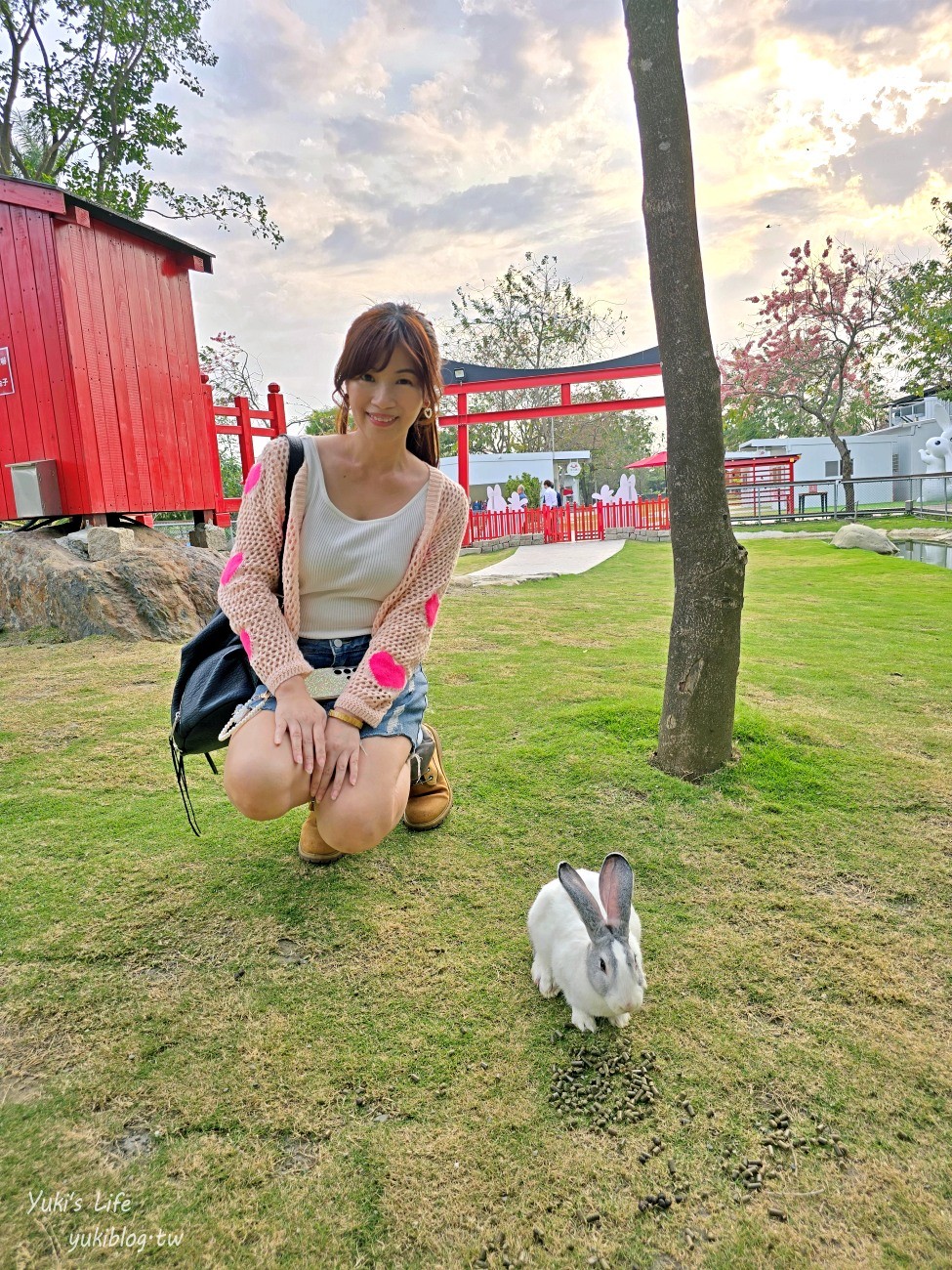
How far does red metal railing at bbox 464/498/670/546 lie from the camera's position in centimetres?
1619

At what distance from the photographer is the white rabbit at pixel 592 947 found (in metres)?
1.47

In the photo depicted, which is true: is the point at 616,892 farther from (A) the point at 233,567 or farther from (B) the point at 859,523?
(B) the point at 859,523

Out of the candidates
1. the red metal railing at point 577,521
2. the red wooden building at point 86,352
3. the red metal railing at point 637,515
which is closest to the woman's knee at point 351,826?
the red wooden building at point 86,352

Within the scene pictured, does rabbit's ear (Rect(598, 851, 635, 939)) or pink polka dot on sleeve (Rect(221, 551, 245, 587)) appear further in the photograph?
pink polka dot on sleeve (Rect(221, 551, 245, 587))

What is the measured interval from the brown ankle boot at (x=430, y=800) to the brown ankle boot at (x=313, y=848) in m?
0.28

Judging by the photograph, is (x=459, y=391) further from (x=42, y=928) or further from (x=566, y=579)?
(x=42, y=928)

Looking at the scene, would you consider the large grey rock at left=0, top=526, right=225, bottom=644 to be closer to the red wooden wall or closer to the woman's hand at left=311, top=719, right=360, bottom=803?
the red wooden wall

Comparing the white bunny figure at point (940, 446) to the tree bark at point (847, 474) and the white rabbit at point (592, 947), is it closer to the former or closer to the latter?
the tree bark at point (847, 474)

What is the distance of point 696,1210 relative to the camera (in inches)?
45.3

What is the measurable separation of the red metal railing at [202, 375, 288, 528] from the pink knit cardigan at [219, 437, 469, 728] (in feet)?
20.5

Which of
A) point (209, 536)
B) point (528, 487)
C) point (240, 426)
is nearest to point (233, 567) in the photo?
point (209, 536)

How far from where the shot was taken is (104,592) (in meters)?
5.29

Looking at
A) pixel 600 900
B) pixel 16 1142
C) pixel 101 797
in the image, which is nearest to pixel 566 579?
pixel 101 797

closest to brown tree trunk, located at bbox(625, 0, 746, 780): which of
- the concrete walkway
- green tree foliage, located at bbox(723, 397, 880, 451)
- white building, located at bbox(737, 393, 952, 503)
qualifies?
the concrete walkway
